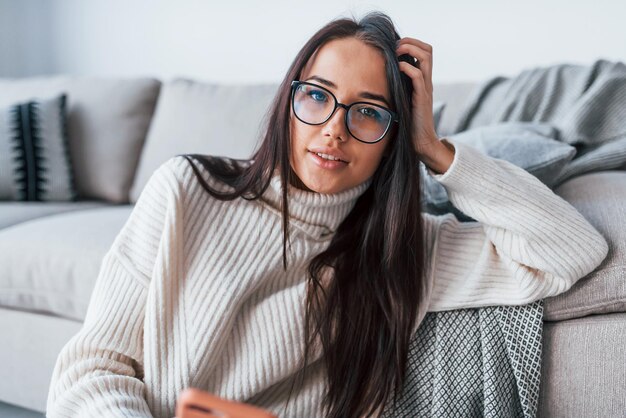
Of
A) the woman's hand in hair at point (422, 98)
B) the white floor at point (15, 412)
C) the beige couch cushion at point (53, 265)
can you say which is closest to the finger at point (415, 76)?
the woman's hand in hair at point (422, 98)

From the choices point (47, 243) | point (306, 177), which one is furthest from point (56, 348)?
point (306, 177)

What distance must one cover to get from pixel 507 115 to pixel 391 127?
0.76 m

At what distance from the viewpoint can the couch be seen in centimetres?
115

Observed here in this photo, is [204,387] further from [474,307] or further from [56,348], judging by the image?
[56,348]

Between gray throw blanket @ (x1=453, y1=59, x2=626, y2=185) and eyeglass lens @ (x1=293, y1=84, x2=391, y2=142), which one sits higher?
eyeglass lens @ (x1=293, y1=84, x2=391, y2=142)

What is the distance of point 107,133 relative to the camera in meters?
2.35

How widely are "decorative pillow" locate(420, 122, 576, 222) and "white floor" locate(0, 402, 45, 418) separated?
3.57ft

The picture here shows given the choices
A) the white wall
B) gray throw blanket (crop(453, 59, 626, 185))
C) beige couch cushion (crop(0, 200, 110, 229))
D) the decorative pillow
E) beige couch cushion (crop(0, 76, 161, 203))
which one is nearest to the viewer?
the decorative pillow

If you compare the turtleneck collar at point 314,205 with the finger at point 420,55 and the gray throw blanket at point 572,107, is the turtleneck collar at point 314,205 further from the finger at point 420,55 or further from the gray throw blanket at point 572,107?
the gray throw blanket at point 572,107

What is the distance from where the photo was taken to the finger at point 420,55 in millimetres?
1119

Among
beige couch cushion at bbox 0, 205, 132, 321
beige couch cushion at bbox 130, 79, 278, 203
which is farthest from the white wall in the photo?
beige couch cushion at bbox 0, 205, 132, 321

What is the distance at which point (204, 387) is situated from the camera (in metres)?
1.12

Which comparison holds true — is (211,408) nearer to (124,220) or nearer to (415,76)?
(415,76)

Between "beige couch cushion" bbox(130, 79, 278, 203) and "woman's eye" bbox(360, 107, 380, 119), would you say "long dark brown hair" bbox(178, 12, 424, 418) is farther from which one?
"beige couch cushion" bbox(130, 79, 278, 203)
